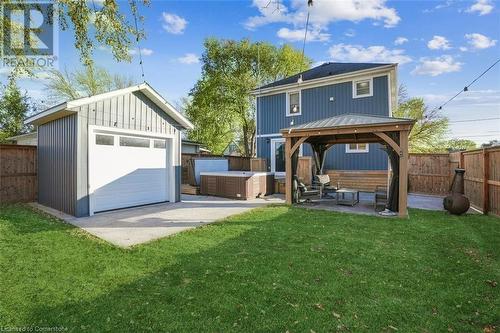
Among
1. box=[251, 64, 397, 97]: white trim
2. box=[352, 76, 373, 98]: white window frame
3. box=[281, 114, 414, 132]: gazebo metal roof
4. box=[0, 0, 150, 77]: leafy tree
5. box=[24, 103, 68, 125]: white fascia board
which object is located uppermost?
box=[251, 64, 397, 97]: white trim

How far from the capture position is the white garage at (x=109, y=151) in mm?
7000

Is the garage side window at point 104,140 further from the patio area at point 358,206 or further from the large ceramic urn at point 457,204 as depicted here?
the large ceramic urn at point 457,204

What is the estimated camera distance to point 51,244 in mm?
4691

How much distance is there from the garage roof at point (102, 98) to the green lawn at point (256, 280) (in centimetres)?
299

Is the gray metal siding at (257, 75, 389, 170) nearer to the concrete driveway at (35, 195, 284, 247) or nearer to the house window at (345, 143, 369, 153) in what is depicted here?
the house window at (345, 143, 369, 153)

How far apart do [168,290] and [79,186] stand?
5.20 m

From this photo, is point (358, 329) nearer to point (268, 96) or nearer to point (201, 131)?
point (268, 96)

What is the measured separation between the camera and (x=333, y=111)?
1293 centimetres

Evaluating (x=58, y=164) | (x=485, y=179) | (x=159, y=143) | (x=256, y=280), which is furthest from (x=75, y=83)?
(x=485, y=179)

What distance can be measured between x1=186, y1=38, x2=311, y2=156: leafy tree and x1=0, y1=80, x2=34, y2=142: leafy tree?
12.7 meters

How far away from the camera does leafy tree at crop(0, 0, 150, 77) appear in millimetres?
4488

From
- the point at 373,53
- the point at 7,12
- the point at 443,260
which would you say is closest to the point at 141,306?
the point at 443,260

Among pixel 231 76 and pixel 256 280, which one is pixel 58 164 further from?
pixel 231 76

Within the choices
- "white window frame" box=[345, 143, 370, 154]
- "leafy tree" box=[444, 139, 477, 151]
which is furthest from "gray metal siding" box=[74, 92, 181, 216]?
"leafy tree" box=[444, 139, 477, 151]
